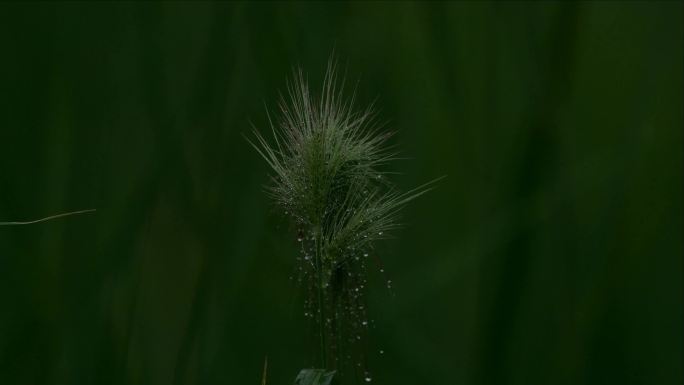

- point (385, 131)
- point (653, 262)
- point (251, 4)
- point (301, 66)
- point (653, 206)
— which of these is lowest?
point (653, 262)

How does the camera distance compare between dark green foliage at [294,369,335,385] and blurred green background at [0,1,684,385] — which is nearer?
dark green foliage at [294,369,335,385]

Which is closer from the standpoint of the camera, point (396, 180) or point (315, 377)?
point (315, 377)

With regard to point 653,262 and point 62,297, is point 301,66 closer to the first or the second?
Answer: point 62,297

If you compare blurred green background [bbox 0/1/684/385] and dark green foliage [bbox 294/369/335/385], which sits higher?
blurred green background [bbox 0/1/684/385]

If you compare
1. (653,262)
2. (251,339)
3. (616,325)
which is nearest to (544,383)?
(616,325)

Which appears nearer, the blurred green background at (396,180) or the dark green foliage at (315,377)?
the dark green foliage at (315,377)

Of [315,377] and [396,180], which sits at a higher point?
[396,180]

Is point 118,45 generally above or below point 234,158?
above

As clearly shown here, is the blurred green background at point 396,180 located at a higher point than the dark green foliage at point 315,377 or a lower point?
higher
